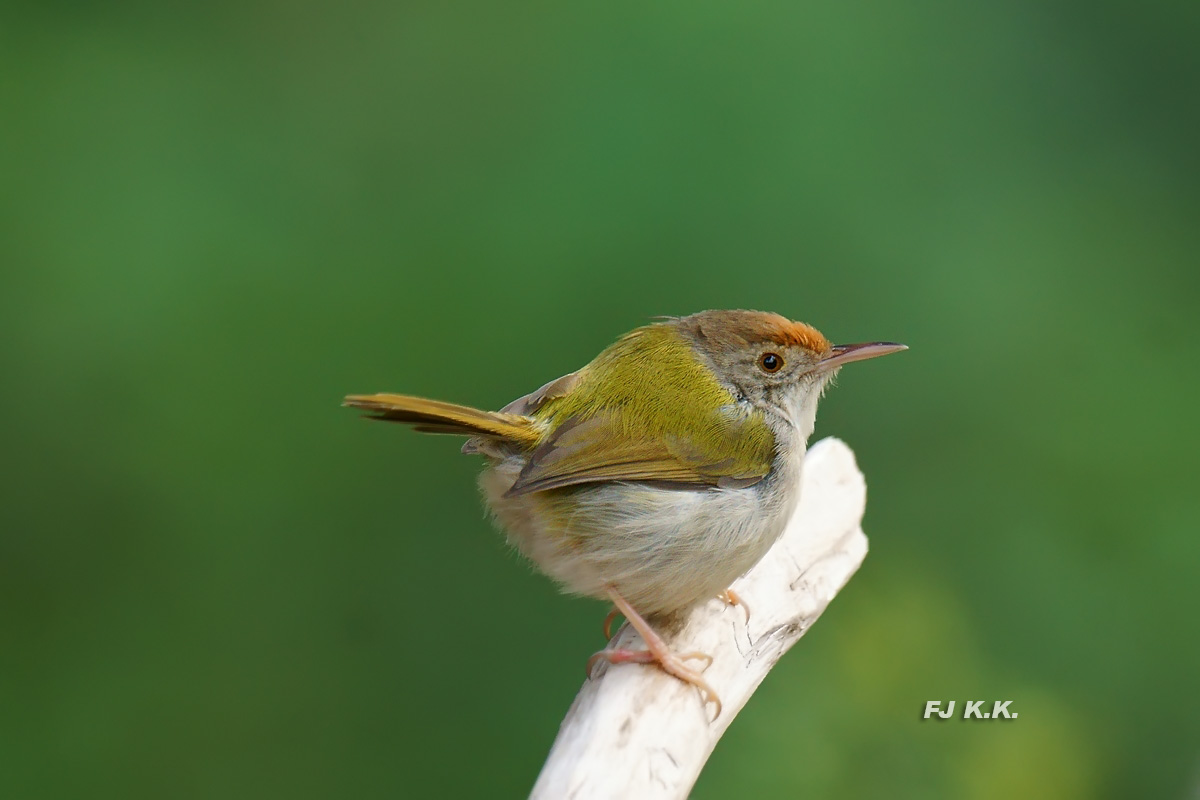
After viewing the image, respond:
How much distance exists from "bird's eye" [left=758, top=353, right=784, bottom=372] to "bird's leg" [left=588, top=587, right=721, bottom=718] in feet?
2.11

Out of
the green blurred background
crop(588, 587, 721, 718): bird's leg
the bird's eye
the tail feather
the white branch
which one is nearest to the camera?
the white branch

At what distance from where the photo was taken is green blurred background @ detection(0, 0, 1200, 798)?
371 centimetres

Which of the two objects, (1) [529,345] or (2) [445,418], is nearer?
(2) [445,418]

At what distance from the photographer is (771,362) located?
2.86 m

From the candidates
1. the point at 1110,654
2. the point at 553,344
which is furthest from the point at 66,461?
the point at 1110,654

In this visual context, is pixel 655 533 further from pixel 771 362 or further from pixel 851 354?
pixel 851 354

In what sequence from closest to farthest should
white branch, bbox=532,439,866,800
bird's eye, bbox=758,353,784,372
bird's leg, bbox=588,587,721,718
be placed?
white branch, bbox=532,439,866,800 → bird's leg, bbox=588,587,721,718 → bird's eye, bbox=758,353,784,372

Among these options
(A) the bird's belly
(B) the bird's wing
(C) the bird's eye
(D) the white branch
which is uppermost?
(C) the bird's eye

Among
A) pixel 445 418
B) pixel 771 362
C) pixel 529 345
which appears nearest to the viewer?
pixel 445 418

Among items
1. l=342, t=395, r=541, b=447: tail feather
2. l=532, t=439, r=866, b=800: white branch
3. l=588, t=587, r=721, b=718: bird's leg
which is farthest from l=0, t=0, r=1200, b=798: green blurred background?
l=342, t=395, r=541, b=447: tail feather

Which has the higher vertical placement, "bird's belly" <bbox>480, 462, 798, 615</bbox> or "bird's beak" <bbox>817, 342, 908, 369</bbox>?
"bird's beak" <bbox>817, 342, 908, 369</bbox>

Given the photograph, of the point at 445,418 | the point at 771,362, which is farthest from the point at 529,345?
the point at 445,418

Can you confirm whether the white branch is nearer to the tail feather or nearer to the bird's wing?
the bird's wing

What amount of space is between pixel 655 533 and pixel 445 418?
52 cm
